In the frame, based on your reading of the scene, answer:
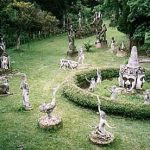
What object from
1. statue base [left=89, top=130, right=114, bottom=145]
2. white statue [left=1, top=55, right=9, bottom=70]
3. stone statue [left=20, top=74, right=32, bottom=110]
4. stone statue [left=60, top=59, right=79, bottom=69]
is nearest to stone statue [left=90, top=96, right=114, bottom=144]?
statue base [left=89, top=130, right=114, bottom=145]

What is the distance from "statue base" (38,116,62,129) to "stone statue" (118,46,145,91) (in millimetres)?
8279

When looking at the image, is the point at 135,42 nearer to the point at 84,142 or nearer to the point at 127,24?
the point at 127,24

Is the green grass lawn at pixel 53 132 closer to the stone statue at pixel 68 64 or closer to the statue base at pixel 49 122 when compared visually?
the statue base at pixel 49 122

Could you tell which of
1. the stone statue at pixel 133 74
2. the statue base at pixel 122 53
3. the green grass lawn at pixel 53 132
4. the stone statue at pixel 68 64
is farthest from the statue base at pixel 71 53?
the stone statue at pixel 133 74

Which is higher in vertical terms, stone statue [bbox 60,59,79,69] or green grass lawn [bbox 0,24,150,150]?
stone statue [bbox 60,59,79,69]

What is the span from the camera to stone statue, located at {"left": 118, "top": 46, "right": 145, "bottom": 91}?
2670 cm

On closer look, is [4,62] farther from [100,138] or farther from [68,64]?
[100,138]

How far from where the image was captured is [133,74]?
26688mm

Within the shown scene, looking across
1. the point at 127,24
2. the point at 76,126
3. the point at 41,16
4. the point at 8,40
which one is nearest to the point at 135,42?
the point at 127,24

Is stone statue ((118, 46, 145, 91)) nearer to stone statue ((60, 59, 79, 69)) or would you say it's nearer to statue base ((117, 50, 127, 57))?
stone statue ((60, 59, 79, 69))

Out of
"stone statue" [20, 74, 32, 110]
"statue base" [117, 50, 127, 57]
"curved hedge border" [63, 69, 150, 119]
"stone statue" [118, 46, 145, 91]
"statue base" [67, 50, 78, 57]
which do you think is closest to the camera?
"curved hedge border" [63, 69, 150, 119]

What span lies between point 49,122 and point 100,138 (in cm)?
310

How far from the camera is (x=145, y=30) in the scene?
3544cm

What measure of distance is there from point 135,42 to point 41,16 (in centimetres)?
1084
